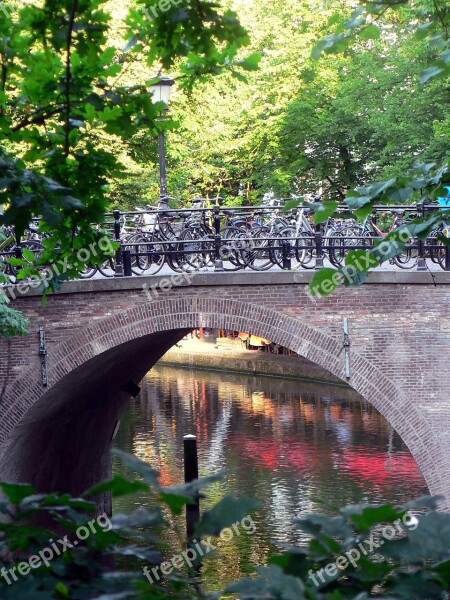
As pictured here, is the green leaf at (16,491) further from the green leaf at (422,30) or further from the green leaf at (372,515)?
the green leaf at (422,30)

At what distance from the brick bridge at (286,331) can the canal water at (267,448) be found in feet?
6.47

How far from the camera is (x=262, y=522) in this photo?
1659 cm

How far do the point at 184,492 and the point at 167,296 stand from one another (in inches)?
441

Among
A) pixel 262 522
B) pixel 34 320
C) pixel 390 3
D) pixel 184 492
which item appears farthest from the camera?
pixel 262 522

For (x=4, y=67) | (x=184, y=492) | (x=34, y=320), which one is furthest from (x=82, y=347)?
(x=184, y=492)

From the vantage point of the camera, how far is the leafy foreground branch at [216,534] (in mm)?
1918

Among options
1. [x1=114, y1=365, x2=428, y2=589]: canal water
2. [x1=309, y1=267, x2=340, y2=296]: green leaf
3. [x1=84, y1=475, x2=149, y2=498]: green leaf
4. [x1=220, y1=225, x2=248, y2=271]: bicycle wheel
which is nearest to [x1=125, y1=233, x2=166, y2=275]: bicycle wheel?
[x1=220, y1=225, x2=248, y2=271]: bicycle wheel

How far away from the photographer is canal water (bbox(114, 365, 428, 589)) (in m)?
16.3

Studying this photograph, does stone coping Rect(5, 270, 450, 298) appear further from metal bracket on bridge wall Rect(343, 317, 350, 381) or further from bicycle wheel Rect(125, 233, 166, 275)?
metal bracket on bridge wall Rect(343, 317, 350, 381)

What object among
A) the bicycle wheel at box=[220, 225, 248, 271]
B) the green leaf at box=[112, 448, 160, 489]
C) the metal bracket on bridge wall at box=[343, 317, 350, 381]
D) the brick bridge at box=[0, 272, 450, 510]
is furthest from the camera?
the bicycle wheel at box=[220, 225, 248, 271]

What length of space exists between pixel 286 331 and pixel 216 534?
35.9 feet

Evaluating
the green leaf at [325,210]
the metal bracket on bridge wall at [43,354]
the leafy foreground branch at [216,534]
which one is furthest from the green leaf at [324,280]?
the metal bracket on bridge wall at [43,354]

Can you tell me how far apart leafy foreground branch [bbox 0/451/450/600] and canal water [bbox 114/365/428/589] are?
380 inches

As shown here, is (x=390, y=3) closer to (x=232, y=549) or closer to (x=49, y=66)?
(x=49, y=66)
